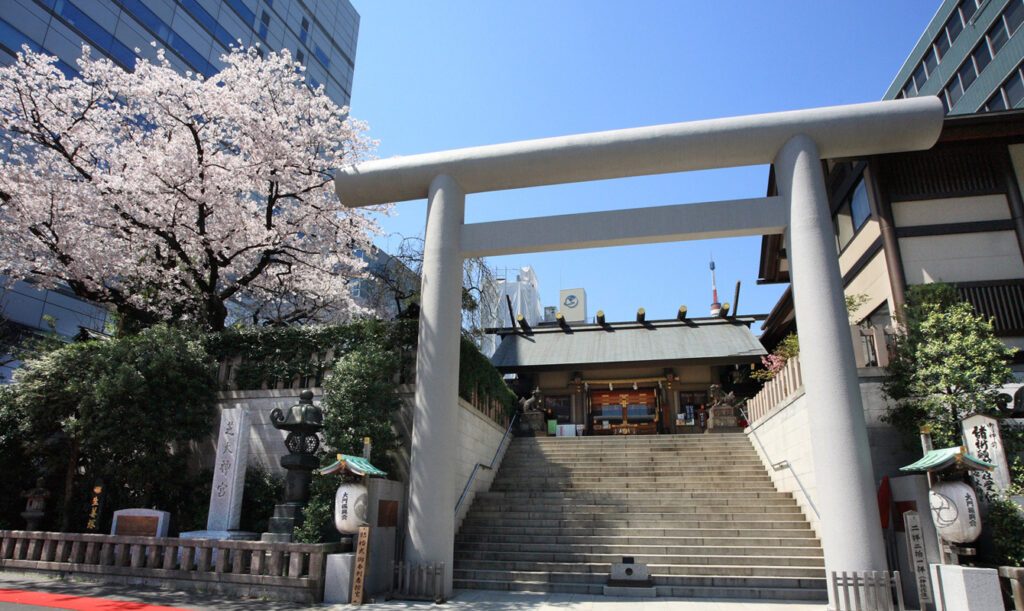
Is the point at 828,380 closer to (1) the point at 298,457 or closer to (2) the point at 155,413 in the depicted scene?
(1) the point at 298,457

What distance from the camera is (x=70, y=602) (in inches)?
282

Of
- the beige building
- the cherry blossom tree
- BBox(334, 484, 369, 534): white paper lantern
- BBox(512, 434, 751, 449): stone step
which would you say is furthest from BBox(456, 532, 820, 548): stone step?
the cherry blossom tree

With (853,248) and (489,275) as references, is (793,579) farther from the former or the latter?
(489,275)

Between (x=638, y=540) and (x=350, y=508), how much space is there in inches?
205

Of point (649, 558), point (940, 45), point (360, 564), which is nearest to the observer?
point (360, 564)

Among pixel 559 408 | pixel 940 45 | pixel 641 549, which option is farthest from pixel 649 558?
pixel 940 45

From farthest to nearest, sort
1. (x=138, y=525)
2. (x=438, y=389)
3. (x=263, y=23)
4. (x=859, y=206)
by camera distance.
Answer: (x=263, y=23)
(x=859, y=206)
(x=138, y=525)
(x=438, y=389)

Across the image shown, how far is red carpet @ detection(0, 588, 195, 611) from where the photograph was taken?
6902 millimetres

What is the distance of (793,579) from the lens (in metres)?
8.63

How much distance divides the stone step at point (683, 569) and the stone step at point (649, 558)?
12cm

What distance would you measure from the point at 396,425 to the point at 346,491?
2504 mm

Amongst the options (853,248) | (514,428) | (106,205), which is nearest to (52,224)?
(106,205)

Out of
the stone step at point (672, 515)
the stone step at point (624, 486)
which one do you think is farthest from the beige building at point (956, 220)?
the stone step at point (672, 515)

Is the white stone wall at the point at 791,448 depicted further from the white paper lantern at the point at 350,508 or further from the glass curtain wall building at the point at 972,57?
the glass curtain wall building at the point at 972,57
